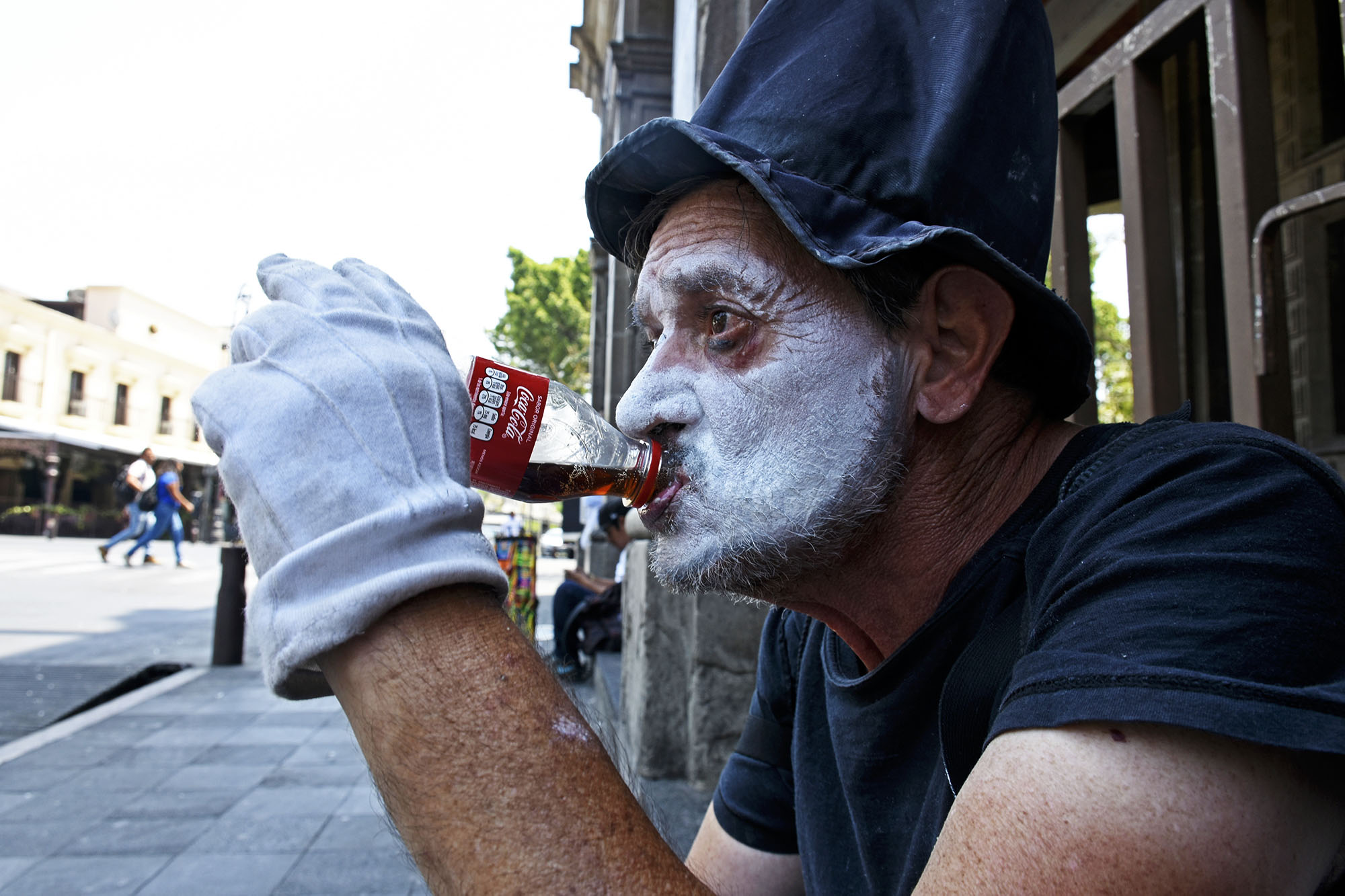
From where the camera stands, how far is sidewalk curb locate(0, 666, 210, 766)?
16.0 ft

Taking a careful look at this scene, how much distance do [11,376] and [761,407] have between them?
37131mm

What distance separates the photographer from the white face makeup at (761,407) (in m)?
1.25

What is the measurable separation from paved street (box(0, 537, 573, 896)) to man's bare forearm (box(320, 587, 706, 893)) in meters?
0.38

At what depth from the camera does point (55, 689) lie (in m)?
6.27

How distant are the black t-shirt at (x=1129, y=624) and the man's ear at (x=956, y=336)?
175mm

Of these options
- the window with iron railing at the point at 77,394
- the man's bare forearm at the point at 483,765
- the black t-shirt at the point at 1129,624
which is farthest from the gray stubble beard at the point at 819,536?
the window with iron railing at the point at 77,394

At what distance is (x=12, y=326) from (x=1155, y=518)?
3764 centimetres

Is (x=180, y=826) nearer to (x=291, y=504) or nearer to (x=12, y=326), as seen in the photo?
(x=291, y=504)

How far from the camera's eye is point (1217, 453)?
0.88 meters

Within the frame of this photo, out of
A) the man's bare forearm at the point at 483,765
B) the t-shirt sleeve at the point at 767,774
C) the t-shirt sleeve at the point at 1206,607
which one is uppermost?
the t-shirt sleeve at the point at 1206,607

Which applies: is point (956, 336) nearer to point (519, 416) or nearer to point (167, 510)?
point (519, 416)

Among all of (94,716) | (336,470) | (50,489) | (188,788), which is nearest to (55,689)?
(94,716)

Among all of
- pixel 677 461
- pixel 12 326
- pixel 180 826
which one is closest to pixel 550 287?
pixel 12 326

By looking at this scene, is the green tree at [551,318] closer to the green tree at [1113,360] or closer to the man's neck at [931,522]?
the green tree at [1113,360]
